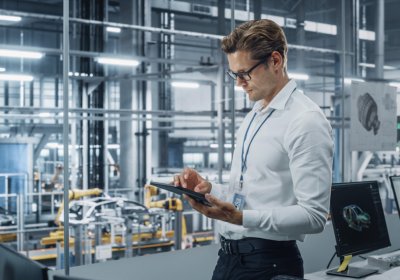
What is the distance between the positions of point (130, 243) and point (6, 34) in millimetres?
9342

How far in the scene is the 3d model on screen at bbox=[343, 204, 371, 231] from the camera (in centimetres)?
254

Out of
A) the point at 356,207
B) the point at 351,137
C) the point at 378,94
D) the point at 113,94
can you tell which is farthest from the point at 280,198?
the point at 113,94

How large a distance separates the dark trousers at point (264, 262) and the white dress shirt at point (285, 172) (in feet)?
0.12

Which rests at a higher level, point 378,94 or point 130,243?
point 378,94

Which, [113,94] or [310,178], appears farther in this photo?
[113,94]

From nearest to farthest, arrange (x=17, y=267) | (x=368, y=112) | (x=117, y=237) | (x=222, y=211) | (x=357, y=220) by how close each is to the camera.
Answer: (x=17, y=267)
(x=222, y=211)
(x=357, y=220)
(x=368, y=112)
(x=117, y=237)

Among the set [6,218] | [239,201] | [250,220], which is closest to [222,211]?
[250,220]

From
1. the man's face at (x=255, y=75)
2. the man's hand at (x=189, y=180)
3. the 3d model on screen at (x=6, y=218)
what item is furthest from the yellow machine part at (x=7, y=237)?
the man's face at (x=255, y=75)

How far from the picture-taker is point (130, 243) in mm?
7797

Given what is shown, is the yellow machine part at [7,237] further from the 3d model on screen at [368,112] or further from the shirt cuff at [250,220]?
the shirt cuff at [250,220]

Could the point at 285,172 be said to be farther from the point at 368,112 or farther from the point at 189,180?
the point at 368,112

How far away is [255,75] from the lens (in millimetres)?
1712

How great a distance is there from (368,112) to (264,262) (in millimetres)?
3230

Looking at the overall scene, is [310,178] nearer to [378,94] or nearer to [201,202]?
[201,202]
